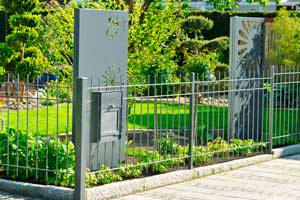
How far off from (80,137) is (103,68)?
1609 millimetres

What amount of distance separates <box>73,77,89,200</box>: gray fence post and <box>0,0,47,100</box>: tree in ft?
37.3

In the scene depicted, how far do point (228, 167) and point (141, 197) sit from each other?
7.29 feet

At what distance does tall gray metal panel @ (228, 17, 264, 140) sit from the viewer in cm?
1238

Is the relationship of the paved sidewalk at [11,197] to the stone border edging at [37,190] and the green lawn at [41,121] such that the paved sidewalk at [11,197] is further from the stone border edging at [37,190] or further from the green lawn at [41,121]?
the green lawn at [41,121]

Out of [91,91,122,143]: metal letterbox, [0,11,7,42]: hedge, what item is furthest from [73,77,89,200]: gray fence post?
[0,11,7,42]: hedge

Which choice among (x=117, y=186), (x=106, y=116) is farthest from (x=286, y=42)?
(x=117, y=186)

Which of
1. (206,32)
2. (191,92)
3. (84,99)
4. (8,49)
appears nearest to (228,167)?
(191,92)

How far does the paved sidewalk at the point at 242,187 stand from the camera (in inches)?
360

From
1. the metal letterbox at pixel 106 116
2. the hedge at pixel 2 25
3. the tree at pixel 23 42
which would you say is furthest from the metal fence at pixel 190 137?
the hedge at pixel 2 25

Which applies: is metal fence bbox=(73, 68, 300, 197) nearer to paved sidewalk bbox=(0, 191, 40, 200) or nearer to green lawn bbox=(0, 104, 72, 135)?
paved sidewalk bbox=(0, 191, 40, 200)

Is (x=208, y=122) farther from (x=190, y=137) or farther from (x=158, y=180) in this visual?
(x=158, y=180)

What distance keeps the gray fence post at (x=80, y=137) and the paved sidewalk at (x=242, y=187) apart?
66cm

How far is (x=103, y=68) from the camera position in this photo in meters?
9.97

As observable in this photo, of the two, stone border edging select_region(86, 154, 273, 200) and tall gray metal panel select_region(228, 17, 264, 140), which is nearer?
stone border edging select_region(86, 154, 273, 200)
